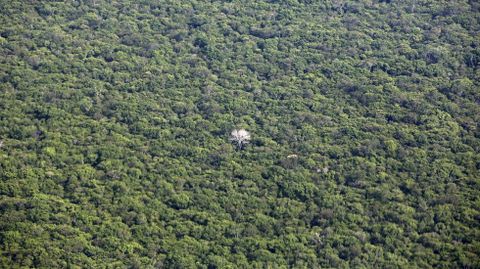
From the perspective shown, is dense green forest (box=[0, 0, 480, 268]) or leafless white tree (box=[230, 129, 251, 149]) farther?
leafless white tree (box=[230, 129, 251, 149])

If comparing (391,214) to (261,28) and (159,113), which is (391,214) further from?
(261,28)

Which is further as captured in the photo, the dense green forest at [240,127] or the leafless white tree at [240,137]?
the leafless white tree at [240,137]

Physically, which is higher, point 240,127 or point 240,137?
point 240,127

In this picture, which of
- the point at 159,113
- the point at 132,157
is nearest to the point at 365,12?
the point at 159,113
